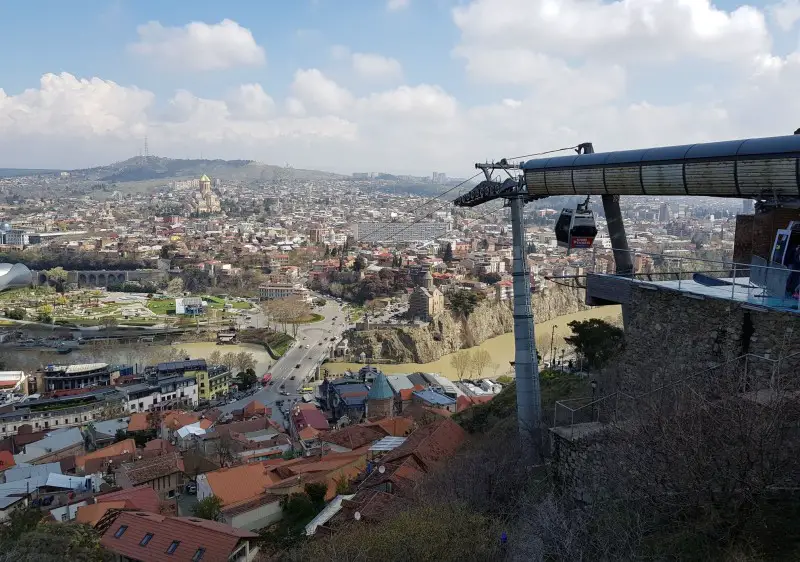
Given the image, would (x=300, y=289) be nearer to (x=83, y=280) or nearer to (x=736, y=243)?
(x=83, y=280)

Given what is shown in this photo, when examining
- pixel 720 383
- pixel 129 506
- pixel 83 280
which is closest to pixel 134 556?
pixel 129 506

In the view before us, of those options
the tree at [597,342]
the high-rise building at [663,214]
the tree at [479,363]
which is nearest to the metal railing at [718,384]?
the tree at [597,342]

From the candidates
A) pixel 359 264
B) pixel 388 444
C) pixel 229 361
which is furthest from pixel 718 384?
pixel 359 264

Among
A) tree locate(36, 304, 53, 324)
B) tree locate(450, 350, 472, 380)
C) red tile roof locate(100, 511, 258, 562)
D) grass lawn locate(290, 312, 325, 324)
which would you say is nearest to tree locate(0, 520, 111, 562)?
red tile roof locate(100, 511, 258, 562)

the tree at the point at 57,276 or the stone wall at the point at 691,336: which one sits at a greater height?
the stone wall at the point at 691,336

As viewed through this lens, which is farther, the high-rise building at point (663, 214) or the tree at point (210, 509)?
the high-rise building at point (663, 214)

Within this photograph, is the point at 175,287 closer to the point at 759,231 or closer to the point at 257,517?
the point at 257,517

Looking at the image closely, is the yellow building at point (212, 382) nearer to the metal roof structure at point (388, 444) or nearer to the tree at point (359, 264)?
the metal roof structure at point (388, 444)
